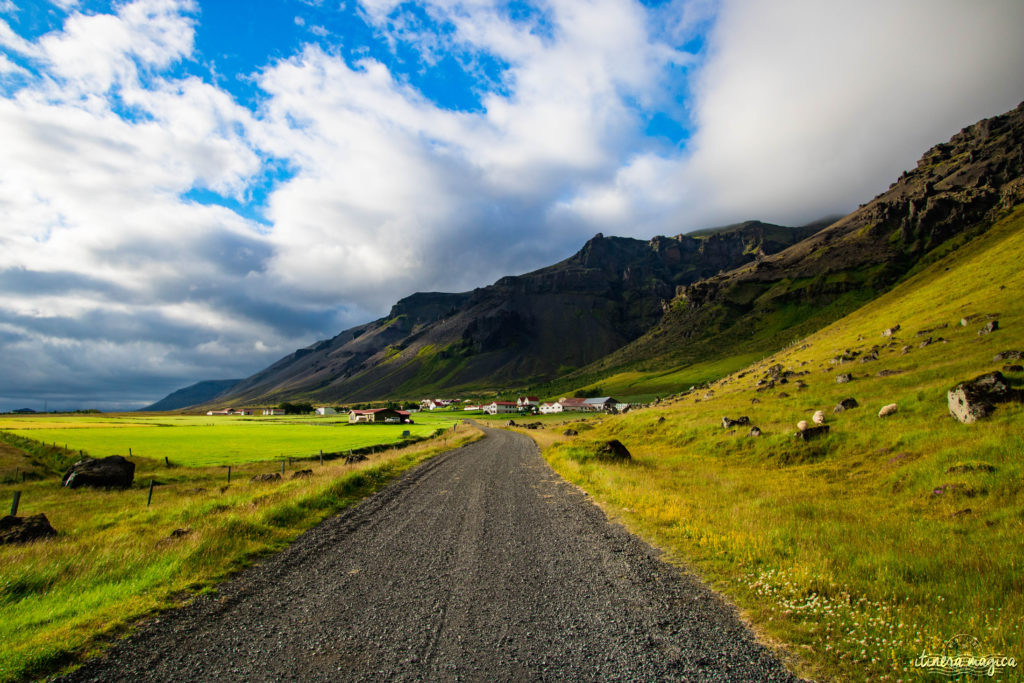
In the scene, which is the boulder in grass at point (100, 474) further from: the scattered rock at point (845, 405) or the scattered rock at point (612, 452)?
the scattered rock at point (845, 405)

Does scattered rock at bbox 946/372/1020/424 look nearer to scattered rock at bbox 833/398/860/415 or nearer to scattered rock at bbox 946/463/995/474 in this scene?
scattered rock at bbox 946/463/995/474

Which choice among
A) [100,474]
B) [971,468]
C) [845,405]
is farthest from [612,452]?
[100,474]

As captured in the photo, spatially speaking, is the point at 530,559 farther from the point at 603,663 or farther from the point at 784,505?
A: the point at 784,505

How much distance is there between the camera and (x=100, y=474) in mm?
29953

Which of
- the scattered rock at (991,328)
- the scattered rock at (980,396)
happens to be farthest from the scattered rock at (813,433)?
the scattered rock at (991,328)

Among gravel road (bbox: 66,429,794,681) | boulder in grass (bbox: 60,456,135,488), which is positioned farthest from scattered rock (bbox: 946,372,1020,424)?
boulder in grass (bbox: 60,456,135,488)

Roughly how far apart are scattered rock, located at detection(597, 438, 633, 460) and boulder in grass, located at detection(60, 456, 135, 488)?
33261 mm

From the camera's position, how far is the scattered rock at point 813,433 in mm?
24812

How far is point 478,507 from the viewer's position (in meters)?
Result: 17.7

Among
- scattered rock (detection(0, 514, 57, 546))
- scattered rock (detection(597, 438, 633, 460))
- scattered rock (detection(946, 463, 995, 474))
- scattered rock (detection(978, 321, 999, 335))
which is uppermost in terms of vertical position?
scattered rock (detection(978, 321, 999, 335))

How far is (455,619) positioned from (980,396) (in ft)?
79.3

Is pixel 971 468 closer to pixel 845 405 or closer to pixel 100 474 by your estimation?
pixel 845 405

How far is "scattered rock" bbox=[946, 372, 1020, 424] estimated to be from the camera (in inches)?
722

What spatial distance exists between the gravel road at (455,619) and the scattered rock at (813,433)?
18.2 meters
